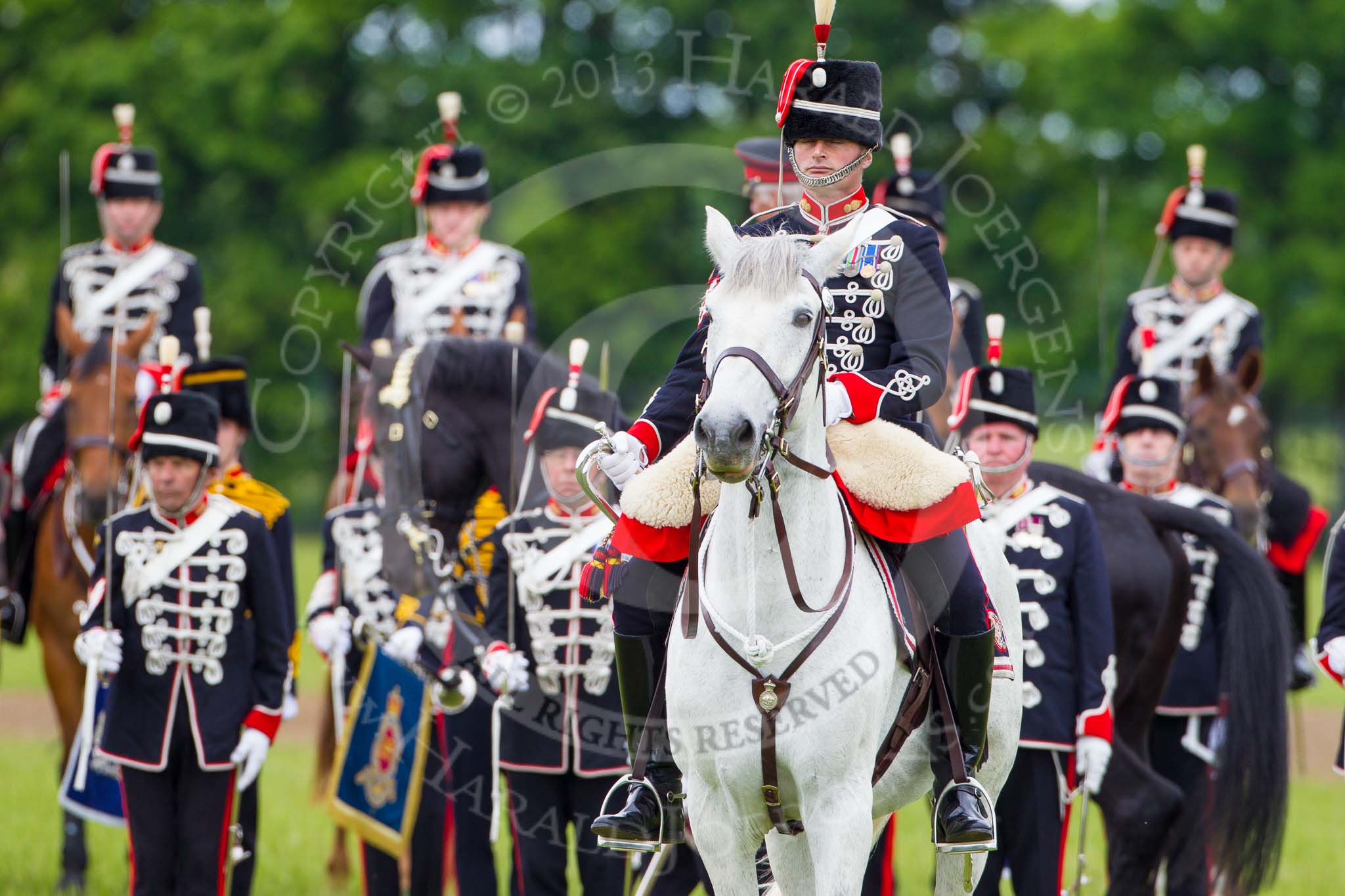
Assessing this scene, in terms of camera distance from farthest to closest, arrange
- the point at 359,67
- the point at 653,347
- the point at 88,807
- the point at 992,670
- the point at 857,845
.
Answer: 1. the point at 359,67
2. the point at 653,347
3. the point at 88,807
4. the point at 992,670
5. the point at 857,845

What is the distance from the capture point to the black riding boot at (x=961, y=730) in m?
5.45

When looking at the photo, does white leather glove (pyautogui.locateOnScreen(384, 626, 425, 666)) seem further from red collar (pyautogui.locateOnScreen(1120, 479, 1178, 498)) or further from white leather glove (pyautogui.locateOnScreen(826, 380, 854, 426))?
red collar (pyautogui.locateOnScreen(1120, 479, 1178, 498))

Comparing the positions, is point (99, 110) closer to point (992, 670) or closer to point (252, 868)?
point (252, 868)

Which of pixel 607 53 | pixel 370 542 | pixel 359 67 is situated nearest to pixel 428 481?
pixel 370 542

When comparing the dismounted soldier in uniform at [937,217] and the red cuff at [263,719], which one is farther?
the dismounted soldier in uniform at [937,217]

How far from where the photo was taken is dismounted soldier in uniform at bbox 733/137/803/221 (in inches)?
341

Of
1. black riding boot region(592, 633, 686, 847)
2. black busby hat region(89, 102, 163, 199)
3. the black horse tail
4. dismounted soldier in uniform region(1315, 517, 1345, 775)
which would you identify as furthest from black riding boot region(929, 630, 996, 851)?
black busby hat region(89, 102, 163, 199)

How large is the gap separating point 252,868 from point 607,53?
1536cm

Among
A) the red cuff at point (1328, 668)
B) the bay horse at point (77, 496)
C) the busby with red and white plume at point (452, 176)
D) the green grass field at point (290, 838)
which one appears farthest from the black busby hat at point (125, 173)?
the red cuff at point (1328, 668)

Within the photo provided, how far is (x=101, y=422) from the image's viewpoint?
9430mm

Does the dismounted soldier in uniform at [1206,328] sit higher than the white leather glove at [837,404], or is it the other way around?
the dismounted soldier in uniform at [1206,328]

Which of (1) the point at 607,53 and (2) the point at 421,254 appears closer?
(2) the point at 421,254

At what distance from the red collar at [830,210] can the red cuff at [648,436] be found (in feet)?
2.54

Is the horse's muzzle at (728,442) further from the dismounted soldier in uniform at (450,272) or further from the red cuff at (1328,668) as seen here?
the dismounted soldier in uniform at (450,272)
